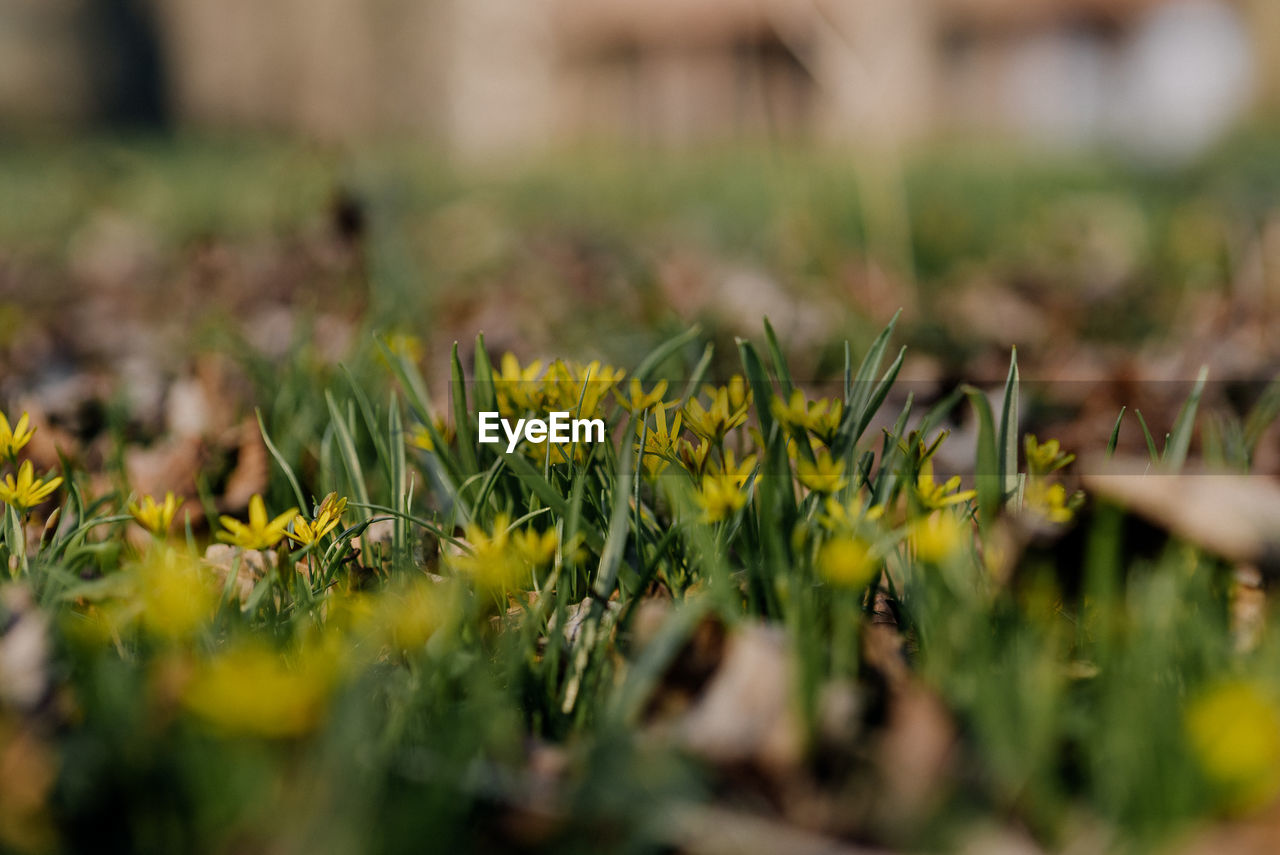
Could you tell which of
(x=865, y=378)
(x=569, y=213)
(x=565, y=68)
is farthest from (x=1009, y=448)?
(x=565, y=68)

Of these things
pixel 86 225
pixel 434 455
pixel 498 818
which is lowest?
pixel 498 818

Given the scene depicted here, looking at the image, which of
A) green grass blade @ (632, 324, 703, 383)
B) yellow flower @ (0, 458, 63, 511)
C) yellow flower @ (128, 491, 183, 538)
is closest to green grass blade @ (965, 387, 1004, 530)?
green grass blade @ (632, 324, 703, 383)

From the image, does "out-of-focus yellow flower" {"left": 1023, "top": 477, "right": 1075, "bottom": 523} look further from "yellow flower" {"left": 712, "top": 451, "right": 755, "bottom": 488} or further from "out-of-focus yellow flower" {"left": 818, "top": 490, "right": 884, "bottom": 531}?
"yellow flower" {"left": 712, "top": 451, "right": 755, "bottom": 488}

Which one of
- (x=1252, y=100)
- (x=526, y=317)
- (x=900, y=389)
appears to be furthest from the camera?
(x=1252, y=100)

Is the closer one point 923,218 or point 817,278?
point 817,278

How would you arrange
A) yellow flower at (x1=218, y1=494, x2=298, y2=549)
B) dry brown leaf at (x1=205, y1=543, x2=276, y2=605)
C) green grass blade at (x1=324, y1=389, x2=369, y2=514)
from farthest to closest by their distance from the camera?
green grass blade at (x1=324, y1=389, x2=369, y2=514)
dry brown leaf at (x1=205, y1=543, x2=276, y2=605)
yellow flower at (x1=218, y1=494, x2=298, y2=549)

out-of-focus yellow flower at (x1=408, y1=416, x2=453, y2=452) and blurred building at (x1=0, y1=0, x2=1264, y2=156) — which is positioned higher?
blurred building at (x1=0, y1=0, x2=1264, y2=156)

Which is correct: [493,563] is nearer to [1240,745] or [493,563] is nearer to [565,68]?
[1240,745]

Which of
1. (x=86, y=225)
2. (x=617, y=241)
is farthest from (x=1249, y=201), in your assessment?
(x=86, y=225)

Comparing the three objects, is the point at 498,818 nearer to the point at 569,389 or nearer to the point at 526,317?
the point at 569,389
